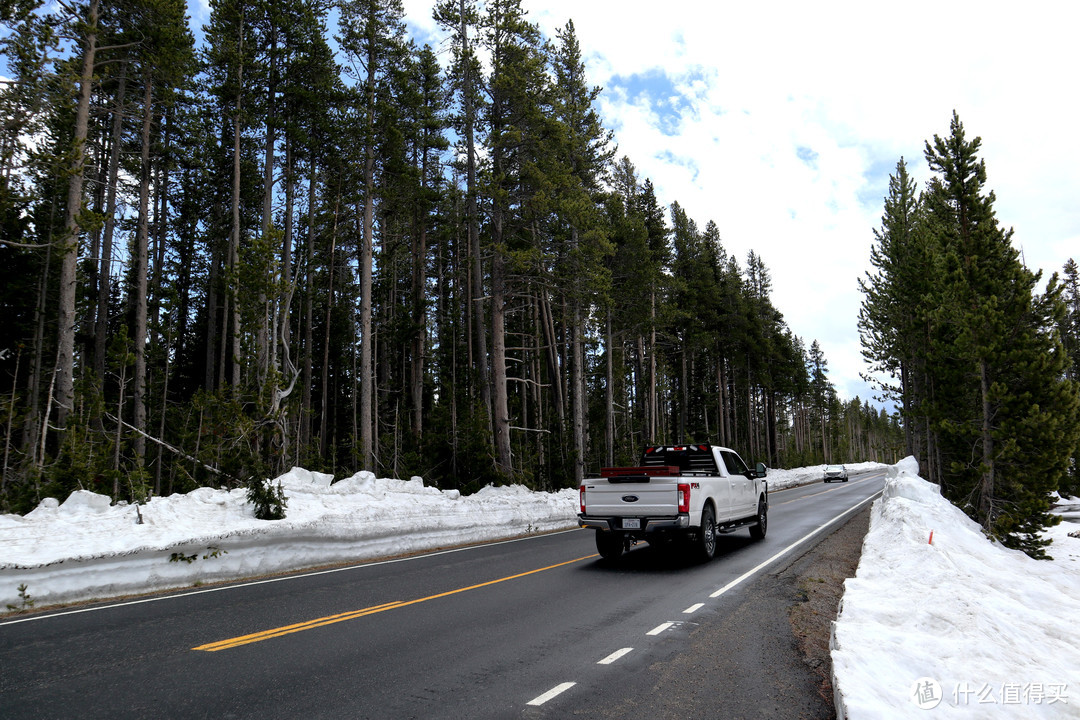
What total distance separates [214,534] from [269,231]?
27.2ft

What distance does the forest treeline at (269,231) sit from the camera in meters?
14.3

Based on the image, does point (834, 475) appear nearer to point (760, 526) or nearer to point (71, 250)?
point (760, 526)

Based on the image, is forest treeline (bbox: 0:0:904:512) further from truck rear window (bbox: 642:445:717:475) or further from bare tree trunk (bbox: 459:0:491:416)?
truck rear window (bbox: 642:445:717:475)

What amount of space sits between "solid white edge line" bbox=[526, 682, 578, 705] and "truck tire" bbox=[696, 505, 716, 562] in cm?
663

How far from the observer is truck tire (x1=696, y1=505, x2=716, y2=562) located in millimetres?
11006

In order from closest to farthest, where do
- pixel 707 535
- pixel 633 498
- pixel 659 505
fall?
pixel 659 505 → pixel 633 498 → pixel 707 535

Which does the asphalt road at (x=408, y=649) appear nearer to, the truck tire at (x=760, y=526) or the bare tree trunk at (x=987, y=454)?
the truck tire at (x=760, y=526)

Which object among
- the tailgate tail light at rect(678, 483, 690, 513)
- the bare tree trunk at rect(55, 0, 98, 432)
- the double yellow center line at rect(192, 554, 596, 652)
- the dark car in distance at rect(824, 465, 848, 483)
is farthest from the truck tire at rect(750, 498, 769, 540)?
the dark car in distance at rect(824, 465, 848, 483)

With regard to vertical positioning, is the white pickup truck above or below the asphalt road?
above

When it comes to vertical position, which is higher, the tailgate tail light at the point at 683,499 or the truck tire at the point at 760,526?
the tailgate tail light at the point at 683,499

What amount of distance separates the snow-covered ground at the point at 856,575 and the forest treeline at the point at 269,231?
1996 mm

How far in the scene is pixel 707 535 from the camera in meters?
11.2

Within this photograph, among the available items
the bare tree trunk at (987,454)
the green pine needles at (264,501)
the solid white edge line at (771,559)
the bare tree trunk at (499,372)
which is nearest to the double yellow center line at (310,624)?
the solid white edge line at (771,559)

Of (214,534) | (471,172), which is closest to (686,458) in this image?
(214,534)
